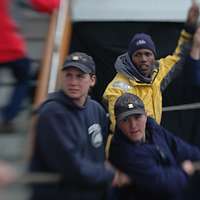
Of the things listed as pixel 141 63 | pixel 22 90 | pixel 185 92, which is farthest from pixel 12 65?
pixel 185 92

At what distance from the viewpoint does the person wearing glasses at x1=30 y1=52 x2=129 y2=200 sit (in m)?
3.76

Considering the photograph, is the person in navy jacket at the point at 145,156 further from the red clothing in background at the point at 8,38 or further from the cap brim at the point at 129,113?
the red clothing in background at the point at 8,38

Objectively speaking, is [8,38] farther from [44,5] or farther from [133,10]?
[133,10]

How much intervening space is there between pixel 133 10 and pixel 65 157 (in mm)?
3192

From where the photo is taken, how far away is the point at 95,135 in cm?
422

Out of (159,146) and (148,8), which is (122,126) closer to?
(159,146)

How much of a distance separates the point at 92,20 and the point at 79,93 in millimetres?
2768

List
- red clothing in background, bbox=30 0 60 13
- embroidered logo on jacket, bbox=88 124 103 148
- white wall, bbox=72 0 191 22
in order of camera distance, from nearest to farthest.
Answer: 1. embroidered logo on jacket, bbox=88 124 103 148
2. red clothing in background, bbox=30 0 60 13
3. white wall, bbox=72 0 191 22

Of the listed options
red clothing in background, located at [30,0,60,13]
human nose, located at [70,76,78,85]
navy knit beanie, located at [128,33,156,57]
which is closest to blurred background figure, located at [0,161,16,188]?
human nose, located at [70,76,78,85]

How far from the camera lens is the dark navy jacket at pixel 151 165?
4.08 metres

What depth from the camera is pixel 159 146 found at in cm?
431

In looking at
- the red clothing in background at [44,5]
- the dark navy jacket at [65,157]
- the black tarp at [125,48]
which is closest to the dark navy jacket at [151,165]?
the dark navy jacket at [65,157]

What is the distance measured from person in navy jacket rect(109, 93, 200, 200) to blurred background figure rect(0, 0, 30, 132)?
0.99 meters

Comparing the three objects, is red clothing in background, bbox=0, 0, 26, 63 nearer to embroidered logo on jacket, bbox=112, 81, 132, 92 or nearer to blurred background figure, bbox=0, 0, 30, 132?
blurred background figure, bbox=0, 0, 30, 132
